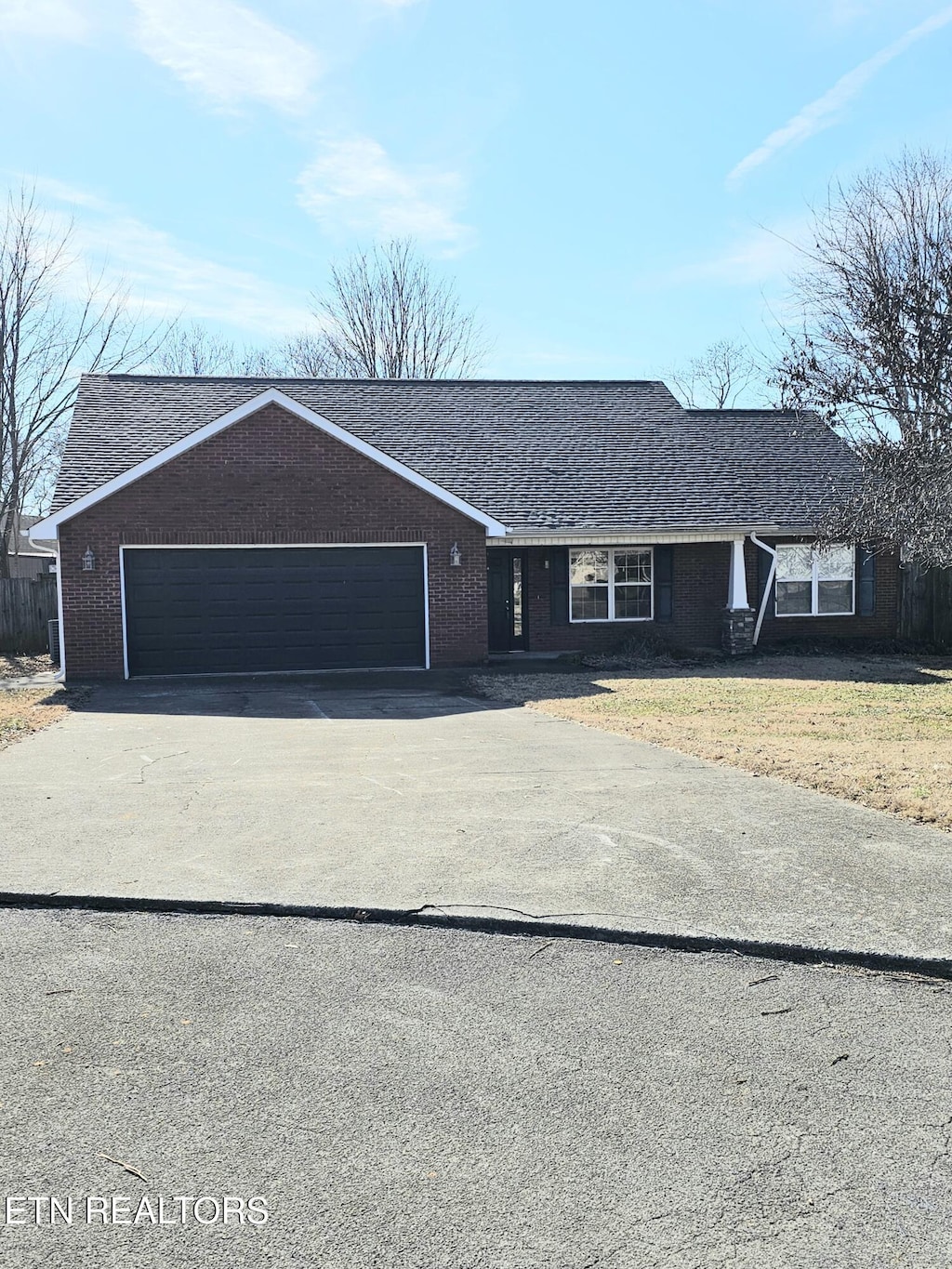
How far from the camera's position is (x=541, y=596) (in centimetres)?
2153

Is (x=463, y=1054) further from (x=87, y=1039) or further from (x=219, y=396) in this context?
(x=219, y=396)

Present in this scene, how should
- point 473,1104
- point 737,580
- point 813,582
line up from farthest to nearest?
1. point 813,582
2. point 737,580
3. point 473,1104

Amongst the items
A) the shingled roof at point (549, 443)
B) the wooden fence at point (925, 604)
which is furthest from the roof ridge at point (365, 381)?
the wooden fence at point (925, 604)

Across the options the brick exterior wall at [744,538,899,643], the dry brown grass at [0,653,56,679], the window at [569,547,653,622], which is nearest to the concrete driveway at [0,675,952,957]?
the dry brown grass at [0,653,56,679]

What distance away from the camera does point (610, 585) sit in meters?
21.8

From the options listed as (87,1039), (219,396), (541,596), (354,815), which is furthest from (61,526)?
(87,1039)

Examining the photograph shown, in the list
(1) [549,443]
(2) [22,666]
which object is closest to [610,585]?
(1) [549,443]

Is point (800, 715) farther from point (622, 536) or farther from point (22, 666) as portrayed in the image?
point (22, 666)

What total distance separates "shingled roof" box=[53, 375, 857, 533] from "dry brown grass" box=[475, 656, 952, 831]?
3.86 meters

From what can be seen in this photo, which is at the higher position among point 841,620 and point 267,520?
point 267,520

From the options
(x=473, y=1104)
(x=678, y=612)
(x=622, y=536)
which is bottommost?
(x=473, y=1104)

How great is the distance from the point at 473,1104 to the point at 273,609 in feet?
51.5

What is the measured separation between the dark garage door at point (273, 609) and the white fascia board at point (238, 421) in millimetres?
1089

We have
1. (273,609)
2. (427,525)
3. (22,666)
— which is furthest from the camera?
(22,666)
